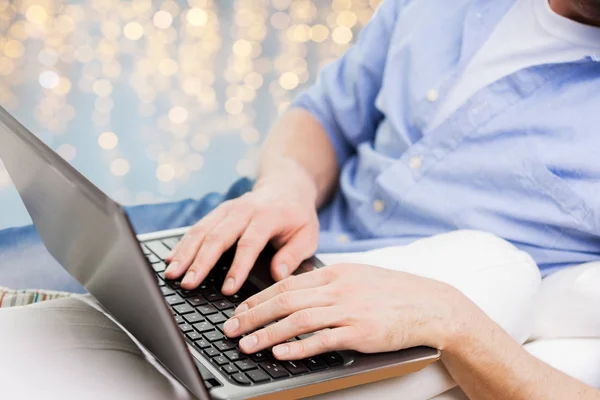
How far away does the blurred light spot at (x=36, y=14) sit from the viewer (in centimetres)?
235

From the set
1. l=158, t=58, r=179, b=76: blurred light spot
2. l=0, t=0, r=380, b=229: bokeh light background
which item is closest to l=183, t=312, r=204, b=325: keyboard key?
Result: l=0, t=0, r=380, b=229: bokeh light background

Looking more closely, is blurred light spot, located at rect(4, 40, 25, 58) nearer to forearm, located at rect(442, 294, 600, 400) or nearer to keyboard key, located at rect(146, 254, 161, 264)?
keyboard key, located at rect(146, 254, 161, 264)

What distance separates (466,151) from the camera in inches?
45.6

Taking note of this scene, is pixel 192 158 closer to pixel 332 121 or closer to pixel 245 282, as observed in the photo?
pixel 332 121

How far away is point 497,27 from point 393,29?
0.21 m

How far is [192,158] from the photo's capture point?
2.09 meters

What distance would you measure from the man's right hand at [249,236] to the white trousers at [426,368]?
0.07 metres

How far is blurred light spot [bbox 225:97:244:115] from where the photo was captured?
2227 mm

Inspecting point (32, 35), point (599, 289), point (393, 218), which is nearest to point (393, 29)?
point (393, 218)

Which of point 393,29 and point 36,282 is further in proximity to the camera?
point 393,29

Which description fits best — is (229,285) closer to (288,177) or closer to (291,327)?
(291,327)

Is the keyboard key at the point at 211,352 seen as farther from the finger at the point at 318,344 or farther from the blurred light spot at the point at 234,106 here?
the blurred light spot at the point at 234,106

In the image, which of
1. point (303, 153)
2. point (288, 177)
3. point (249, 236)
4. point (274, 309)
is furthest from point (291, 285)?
point (303, 153)

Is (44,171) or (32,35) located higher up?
(44,171)
